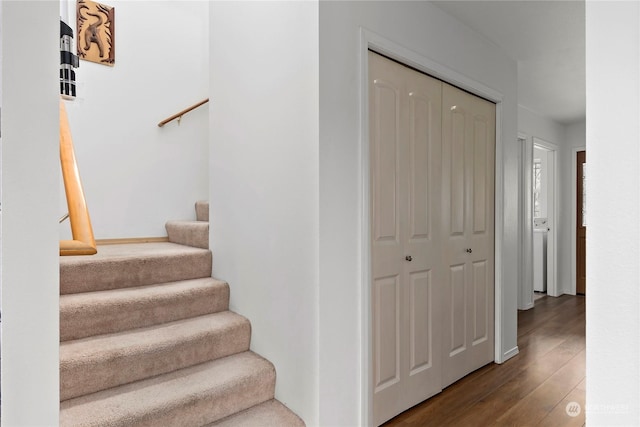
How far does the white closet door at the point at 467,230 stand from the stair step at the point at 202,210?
6.55 ft

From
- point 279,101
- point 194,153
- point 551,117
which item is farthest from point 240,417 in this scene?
point 551,117

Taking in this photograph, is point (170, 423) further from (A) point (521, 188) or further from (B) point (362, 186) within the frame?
(A) point (521, 188)

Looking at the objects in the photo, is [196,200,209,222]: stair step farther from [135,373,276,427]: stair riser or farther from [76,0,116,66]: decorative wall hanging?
[135,373,276,427]: stair riser

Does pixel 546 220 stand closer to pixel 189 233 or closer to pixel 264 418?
pixel 189 233

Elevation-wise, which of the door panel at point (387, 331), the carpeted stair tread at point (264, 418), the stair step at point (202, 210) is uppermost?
the stair step at point (202, 210)

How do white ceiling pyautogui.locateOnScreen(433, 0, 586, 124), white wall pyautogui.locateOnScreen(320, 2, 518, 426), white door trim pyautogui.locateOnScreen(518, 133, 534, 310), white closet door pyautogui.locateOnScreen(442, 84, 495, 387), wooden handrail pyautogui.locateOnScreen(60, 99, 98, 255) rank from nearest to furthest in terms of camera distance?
wooden handrail pyautogui.locateOnScreen(60, 99, 98, 255)
white wall pyautogui.locateOnScreen(320, 2, 518, 426)
white ceiling pyautogui.locateOnScreen(433, 0, 586, 124)
white closet door pyautogui.locateOnScreen(442, 84, 495, 387)
white door trim pyautogui.locateOnScreen(518, 133, 534, 310)

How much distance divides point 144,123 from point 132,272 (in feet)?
5.12

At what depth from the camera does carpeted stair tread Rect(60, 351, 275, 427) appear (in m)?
1.57

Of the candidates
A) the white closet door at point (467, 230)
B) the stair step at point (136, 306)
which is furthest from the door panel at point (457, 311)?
the stair step at point (136, 306)

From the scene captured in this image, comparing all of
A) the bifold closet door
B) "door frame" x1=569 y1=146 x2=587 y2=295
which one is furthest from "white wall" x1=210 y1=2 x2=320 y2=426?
"door frame" x1=569 y1=146 x2=587 y2=295

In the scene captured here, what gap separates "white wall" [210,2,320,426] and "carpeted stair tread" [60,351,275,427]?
147 mm

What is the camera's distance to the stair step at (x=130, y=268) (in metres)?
2.13

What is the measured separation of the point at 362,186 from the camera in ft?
6.45

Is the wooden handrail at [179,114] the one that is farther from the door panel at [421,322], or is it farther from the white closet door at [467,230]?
the door panel at [421,322]
